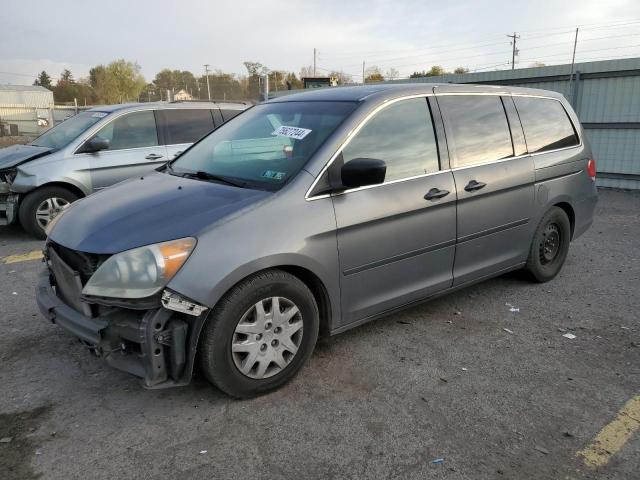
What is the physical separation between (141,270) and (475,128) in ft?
9.09

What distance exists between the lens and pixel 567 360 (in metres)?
3.46

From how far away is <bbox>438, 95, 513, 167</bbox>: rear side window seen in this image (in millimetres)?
3820

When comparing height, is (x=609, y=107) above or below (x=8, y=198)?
above

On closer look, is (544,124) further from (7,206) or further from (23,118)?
(23,118)

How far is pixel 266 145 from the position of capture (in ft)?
11.5

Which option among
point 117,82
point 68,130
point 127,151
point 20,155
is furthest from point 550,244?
point 117,82

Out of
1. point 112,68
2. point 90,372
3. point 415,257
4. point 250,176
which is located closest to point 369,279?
point 415,257

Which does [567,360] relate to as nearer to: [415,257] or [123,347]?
[415,257]

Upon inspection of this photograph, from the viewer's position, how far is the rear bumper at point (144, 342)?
2.55m

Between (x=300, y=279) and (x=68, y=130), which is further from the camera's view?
(x=68, y=130)

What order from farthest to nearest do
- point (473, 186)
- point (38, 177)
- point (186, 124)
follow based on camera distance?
point (186, 124)
point (38, 177)
point (473, 186)

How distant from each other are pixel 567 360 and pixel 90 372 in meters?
3.17

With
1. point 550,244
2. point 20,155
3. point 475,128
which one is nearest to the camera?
point 475,128

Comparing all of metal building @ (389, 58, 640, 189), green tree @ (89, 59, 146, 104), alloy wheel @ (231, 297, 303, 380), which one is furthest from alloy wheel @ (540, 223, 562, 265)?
green tree @ (89, 59, 146, 104)
